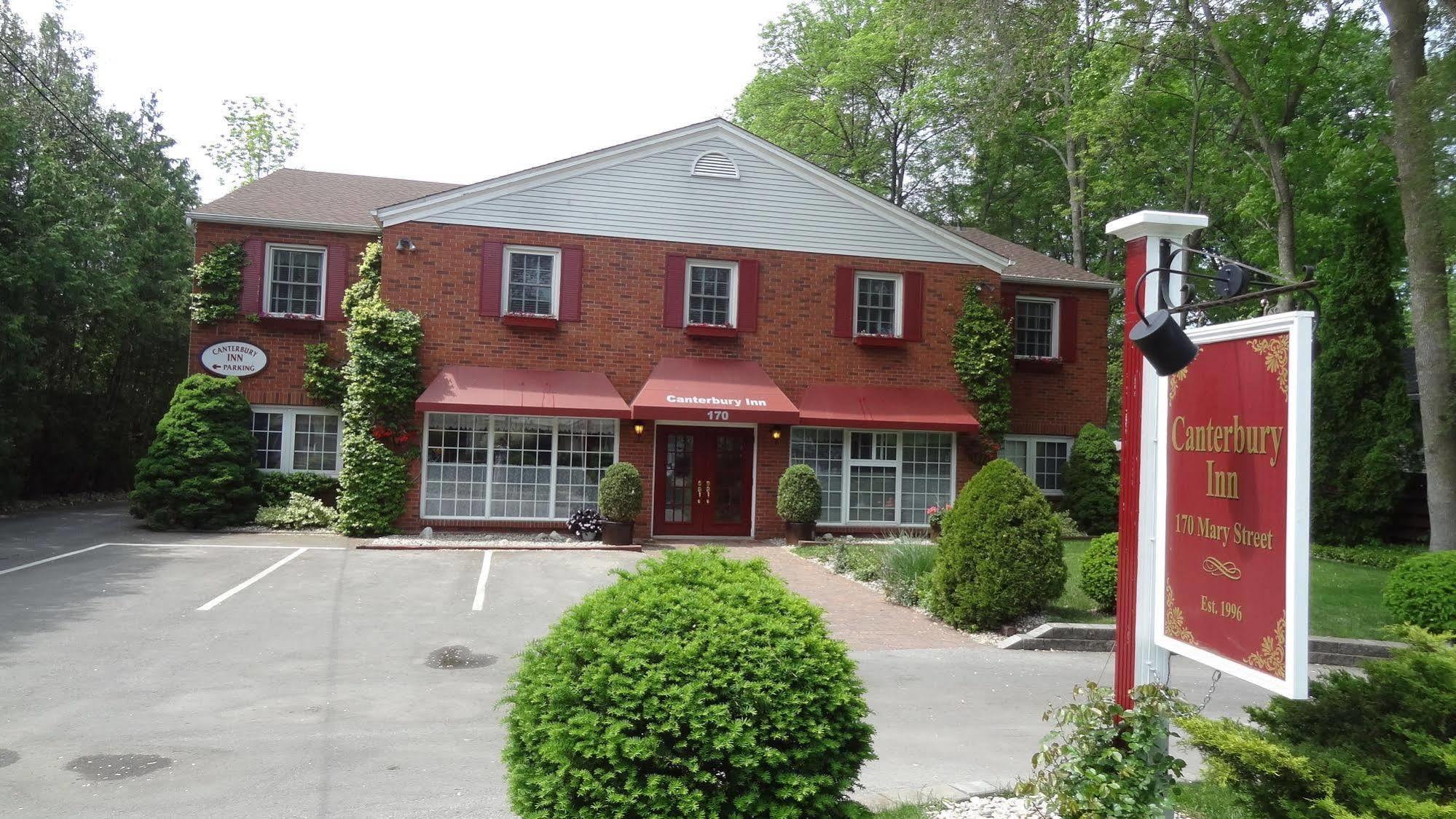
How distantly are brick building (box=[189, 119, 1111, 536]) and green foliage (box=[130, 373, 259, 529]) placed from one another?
118 centimetres

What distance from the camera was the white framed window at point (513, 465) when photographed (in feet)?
59.8

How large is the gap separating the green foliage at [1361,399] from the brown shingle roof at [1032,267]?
4695 mm

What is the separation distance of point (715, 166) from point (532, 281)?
430cm

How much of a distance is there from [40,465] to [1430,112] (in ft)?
95.5

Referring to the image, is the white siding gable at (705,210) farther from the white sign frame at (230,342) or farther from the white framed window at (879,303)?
the white sign frame at (230,342)

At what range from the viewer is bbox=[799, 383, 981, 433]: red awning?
18.9 m

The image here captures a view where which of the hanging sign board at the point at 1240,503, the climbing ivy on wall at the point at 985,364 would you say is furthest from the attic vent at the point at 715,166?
the hanging sign board at the point at 1240,503

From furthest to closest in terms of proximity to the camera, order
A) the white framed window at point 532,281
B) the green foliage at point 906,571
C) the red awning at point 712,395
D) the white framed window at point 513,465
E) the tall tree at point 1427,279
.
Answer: the white framed window at point 532,281 → the white framed window at point 513,465 → the red awning at point 712,395 → the green foliage at point 906,571 → the tall tree at point 1427,279

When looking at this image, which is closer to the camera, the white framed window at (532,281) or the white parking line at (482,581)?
the white parking line at (482,581)

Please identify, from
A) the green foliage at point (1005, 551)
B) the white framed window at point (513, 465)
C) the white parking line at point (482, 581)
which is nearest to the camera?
the green foliage at point (1005, 551)

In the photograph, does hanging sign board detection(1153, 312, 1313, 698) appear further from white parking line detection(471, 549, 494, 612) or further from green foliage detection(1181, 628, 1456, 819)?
white parking line detection(471, 549, 494, 612)

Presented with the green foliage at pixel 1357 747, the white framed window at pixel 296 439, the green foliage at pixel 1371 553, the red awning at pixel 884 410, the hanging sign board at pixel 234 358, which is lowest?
the green foliage at pixel 1371 553

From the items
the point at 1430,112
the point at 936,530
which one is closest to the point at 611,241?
the point at 936,530

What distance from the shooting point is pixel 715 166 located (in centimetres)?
1931
